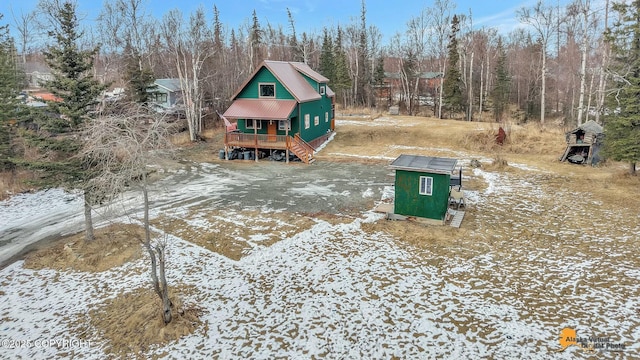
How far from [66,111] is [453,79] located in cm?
4013

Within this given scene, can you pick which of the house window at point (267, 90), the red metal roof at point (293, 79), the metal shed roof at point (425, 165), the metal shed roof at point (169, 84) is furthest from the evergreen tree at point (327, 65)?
the metal shed roof at point (425, 165)

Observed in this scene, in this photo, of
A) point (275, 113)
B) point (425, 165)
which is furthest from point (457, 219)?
point (275, 113)

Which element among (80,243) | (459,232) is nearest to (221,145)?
(80,243)

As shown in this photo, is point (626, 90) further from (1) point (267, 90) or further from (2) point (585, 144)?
(1) point (267, 90)

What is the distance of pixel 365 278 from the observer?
1042cm

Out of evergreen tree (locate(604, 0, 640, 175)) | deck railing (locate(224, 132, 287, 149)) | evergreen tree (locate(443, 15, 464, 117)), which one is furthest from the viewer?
evergreen tree (locate(443, 15, 464, 117))

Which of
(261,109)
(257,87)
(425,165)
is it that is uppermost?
(257,87)

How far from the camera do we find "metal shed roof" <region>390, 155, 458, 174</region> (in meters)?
13.2

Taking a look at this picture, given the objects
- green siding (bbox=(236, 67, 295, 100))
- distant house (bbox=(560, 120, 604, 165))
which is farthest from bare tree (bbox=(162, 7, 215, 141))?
distant house (bbox=(560, 120, 604, 165))

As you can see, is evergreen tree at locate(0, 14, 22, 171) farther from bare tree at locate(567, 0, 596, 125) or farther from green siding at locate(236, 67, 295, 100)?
bare tree at locate(567, 0, 596, 125)

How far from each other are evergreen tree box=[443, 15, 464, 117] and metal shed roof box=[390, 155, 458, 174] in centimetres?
3135

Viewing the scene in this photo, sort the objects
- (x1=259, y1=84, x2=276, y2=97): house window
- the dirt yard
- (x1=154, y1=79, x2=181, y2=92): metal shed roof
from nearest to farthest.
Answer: the dirt yard
(x1=259, y1=84, x2=276, y2=97): house window
(x1=154, y1=79, x2=181, y2=92): metal shed roof

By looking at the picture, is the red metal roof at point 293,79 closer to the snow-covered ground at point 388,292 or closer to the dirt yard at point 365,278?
the dirt yard at point 365,278

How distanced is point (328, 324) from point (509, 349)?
13.1ft
